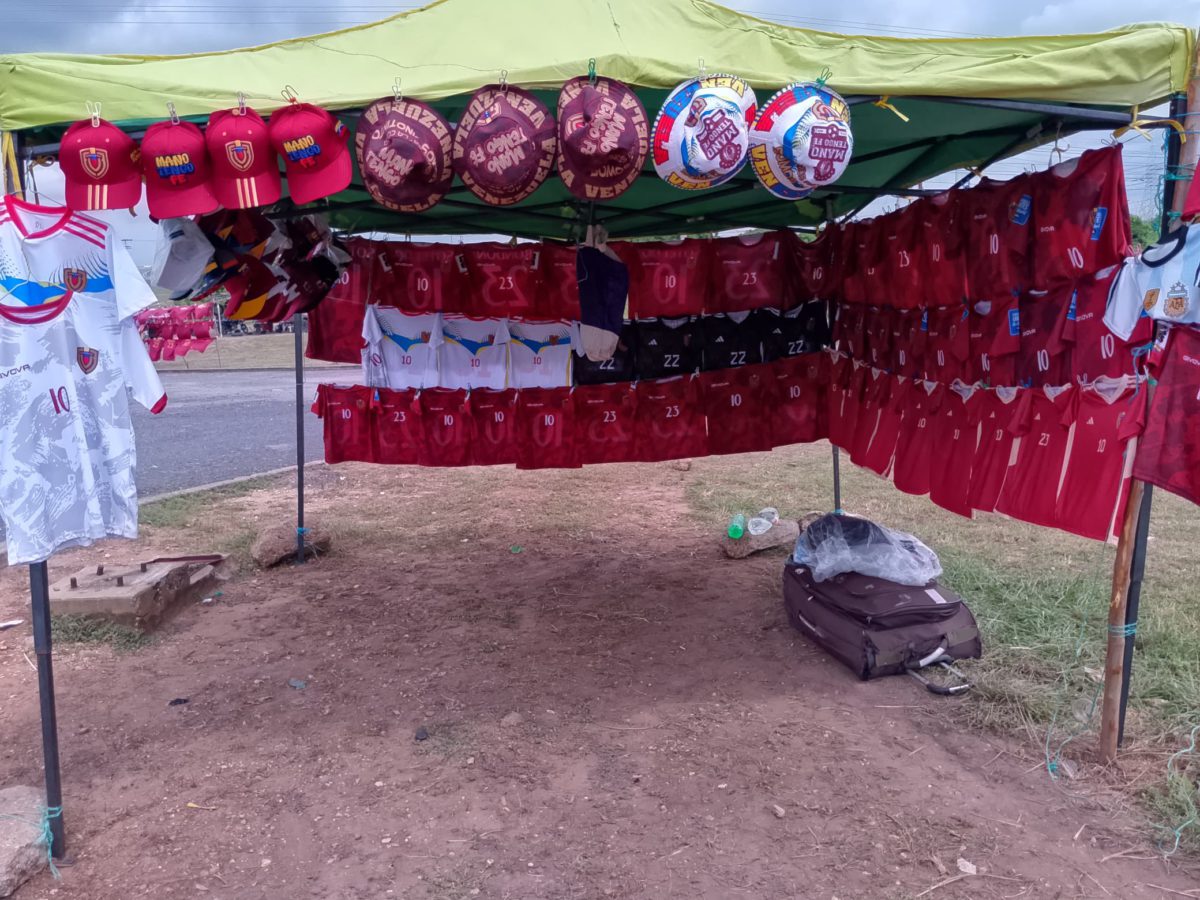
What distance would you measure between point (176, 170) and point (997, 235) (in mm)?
3195

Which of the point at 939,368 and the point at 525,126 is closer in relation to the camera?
A: the point at 525,126

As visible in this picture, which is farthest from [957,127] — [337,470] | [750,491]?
[337,470]

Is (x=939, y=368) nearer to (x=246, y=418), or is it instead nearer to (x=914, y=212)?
(x=914, y=212)

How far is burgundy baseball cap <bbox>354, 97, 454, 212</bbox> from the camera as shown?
2.92 meters

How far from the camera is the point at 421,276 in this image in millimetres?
5207

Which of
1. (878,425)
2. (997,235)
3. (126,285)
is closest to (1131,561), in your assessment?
(997,235)

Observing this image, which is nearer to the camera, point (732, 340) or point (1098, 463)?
point (1098, 463)

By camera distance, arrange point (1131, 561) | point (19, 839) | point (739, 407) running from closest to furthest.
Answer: point (19, 839) → point (1131, 561) → point (739, 407)

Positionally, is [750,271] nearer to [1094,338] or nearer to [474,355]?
[474,355]

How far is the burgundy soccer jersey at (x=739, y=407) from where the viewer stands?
5391 millimetres

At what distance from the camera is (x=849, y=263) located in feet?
15.6

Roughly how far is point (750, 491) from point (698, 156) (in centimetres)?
528

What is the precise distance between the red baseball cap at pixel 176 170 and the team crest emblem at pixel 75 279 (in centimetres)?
35

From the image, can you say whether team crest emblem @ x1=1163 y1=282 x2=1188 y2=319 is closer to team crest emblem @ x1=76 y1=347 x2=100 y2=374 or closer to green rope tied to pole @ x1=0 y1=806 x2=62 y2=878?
team crest emblem @ x1=76 y1=347 x2=100 y2=374
